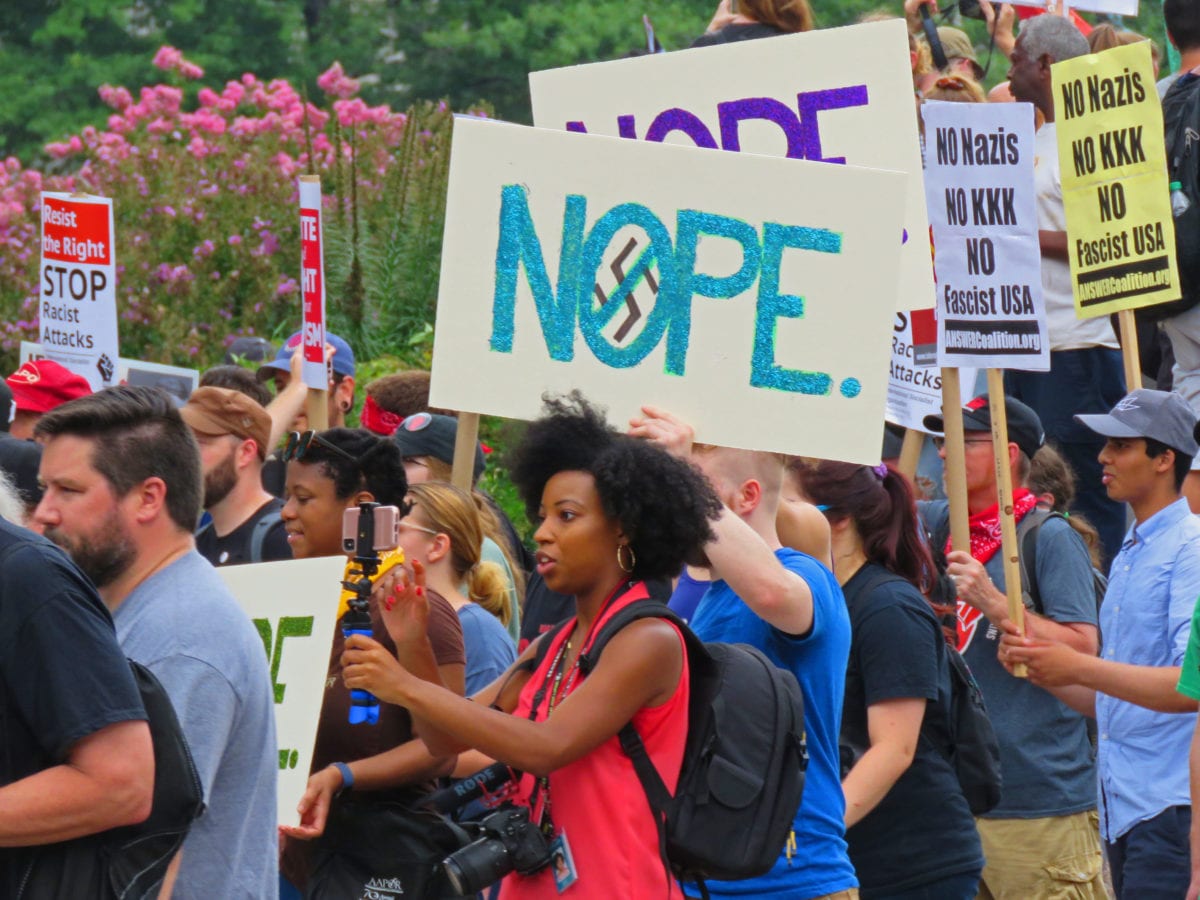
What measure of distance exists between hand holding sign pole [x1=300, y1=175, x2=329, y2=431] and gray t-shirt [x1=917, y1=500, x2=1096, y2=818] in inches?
91.8

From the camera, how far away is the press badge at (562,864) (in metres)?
4.10

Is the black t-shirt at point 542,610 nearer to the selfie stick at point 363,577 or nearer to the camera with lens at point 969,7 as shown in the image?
the selfie stick at point 363,577

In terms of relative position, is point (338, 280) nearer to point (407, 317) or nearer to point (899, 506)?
point (407, 317)

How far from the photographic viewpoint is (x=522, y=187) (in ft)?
16.2

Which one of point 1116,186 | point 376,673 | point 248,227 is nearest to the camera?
point 376,673

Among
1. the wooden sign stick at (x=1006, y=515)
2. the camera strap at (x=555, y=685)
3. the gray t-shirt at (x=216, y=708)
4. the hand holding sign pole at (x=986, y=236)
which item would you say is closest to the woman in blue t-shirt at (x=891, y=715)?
the wooden sign stick at (x=1006, y=515)

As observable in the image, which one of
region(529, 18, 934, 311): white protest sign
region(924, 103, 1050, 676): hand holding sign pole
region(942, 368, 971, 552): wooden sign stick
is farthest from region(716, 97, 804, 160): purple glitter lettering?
region(924, 103, 1050, 676): hand holding sign pole

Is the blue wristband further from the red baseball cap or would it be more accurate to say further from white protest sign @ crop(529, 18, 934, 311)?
the red baseball cap

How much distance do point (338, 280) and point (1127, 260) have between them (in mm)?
5948

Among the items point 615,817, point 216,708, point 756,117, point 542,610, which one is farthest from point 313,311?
point 615,817

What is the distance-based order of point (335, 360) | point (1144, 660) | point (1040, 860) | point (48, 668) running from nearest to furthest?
point (48, 668)
point (1144, 660)
point (1040, 860)
point (335, 360)

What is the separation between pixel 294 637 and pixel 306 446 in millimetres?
772

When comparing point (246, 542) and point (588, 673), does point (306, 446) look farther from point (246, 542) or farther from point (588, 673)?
point (588, 673)

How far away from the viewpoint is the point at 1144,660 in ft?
20.1
